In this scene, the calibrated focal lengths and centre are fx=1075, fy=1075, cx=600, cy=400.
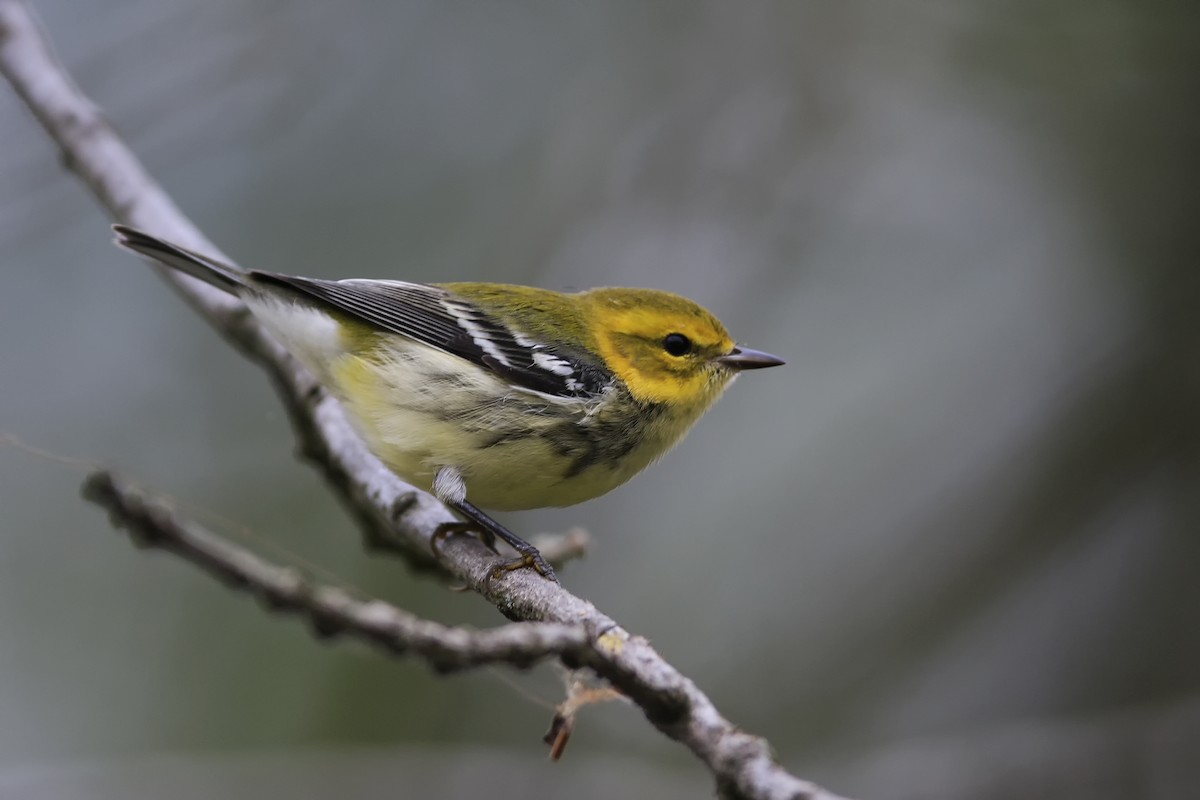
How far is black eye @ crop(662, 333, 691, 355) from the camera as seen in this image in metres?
3.98

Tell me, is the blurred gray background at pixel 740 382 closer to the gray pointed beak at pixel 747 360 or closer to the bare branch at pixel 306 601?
the gray pointed beak at pixel 747 360

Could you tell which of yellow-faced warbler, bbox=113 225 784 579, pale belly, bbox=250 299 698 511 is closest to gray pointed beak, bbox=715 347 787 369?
yellow-faced warbler, bbox=113 225 784 579

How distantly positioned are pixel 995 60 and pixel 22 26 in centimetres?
486

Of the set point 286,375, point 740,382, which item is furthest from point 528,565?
point 740,382

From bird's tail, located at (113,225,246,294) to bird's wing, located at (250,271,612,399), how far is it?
14 cm

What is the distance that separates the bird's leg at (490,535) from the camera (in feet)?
9.78

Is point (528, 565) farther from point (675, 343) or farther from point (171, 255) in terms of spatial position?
point (171, 255)

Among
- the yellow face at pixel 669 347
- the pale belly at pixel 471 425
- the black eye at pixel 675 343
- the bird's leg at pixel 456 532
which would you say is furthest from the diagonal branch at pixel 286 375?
the black eye at pixel 675 343

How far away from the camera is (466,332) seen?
3943 mm

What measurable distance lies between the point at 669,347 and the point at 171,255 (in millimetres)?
1736

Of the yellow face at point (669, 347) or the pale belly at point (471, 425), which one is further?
the yellow face at point (669, 347)

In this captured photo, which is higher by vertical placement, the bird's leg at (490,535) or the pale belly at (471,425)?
the pale belly at (471,425)

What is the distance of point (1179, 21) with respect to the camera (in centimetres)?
573

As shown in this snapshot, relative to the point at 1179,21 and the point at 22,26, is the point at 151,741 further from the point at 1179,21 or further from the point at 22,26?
the point at 1179,21
